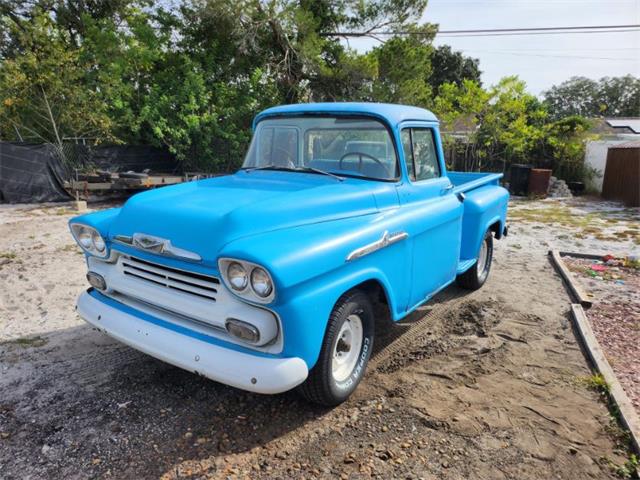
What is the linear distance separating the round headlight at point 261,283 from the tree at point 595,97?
61.6 m

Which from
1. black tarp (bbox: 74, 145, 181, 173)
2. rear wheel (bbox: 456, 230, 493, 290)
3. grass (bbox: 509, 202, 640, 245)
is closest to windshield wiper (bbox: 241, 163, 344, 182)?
rear wheel (bbox: 456, 230, 493, 290)

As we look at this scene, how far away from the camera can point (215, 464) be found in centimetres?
245

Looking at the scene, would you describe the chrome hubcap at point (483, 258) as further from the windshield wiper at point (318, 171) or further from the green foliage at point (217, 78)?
the green foliage at point (217, 78)

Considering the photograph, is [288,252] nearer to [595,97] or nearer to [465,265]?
[465,265]

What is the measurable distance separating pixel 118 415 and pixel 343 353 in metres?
1.47

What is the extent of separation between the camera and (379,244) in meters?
2.94

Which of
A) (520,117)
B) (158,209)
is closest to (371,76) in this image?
(520,117)

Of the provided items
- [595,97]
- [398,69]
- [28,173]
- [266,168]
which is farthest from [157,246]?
[595,97]

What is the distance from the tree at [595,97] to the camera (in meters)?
55.7

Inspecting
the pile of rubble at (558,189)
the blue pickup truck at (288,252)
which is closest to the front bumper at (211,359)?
the blue pickup truck at (288,252)

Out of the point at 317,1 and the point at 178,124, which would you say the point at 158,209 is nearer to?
the point at 178,124

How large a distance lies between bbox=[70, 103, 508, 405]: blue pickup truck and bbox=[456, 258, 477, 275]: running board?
34 centimetres

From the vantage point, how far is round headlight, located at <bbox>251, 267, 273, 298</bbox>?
2279mm

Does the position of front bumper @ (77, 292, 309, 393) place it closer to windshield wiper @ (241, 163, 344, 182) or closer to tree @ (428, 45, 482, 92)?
windshield wiper @ (241, 163, 344, 182)
